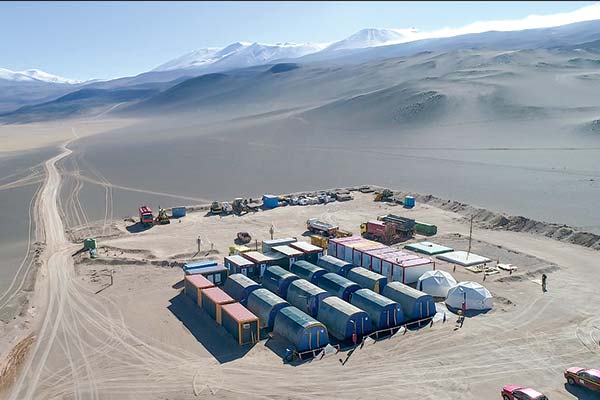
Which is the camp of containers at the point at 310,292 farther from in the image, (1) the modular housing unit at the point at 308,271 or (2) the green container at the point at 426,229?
(2) the green container at the point at 426,229

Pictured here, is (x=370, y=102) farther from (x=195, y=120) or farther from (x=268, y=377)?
(x=268, y=377)

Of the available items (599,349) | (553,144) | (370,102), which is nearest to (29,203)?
(599,349)

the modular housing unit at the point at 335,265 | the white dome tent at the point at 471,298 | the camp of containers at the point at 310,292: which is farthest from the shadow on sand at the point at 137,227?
the white dome tent at the point at 471,298

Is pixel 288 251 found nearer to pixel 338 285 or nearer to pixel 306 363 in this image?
pixel 338 285

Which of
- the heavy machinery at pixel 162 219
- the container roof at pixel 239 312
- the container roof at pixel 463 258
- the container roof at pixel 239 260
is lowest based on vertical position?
the container roof at pixel 463 258

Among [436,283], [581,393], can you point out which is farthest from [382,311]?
[581,393]

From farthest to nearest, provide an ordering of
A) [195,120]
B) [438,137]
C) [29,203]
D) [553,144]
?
[195,120]
[438,137]
[553,144]
[29,203]

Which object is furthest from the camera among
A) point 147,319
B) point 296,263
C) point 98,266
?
point 98,266
